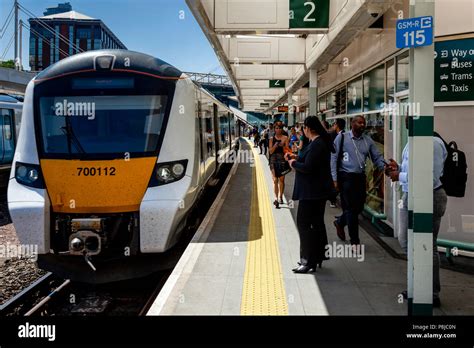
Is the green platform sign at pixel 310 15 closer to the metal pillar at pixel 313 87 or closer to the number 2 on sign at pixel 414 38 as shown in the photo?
the metal pillar at pixel 313 87

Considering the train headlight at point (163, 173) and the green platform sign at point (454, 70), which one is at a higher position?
the green platform sign at point (454, 70)

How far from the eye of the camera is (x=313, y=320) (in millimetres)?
3930

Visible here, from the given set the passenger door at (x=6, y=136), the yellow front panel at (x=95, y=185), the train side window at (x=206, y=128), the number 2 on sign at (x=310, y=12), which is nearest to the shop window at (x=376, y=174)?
the number 2 on sign at (x=310, y=12)

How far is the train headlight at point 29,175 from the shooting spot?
17.6 ft

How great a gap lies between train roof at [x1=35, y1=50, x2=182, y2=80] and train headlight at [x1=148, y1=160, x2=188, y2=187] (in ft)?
3.67

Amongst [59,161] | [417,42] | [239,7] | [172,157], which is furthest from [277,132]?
[417,42]

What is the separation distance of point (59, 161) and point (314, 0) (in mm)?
6081

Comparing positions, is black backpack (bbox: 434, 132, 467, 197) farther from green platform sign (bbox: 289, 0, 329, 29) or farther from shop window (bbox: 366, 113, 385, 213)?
green platform sign (bbox: 289, 0, 329, 29)

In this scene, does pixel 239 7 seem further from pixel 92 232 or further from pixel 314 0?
pixel 92 232

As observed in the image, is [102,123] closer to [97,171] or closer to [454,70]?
[97,171]

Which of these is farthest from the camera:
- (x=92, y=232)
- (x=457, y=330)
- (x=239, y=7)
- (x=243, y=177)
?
(x=243, y=177)

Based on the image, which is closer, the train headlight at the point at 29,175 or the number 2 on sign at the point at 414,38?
the number 2 on sign at the point at 414,38

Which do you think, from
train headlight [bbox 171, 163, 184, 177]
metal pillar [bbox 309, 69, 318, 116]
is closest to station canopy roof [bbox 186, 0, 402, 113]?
metal pillar [bbox 309, 69, 318, 116]

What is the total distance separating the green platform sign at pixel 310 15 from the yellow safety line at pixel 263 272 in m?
3.72
